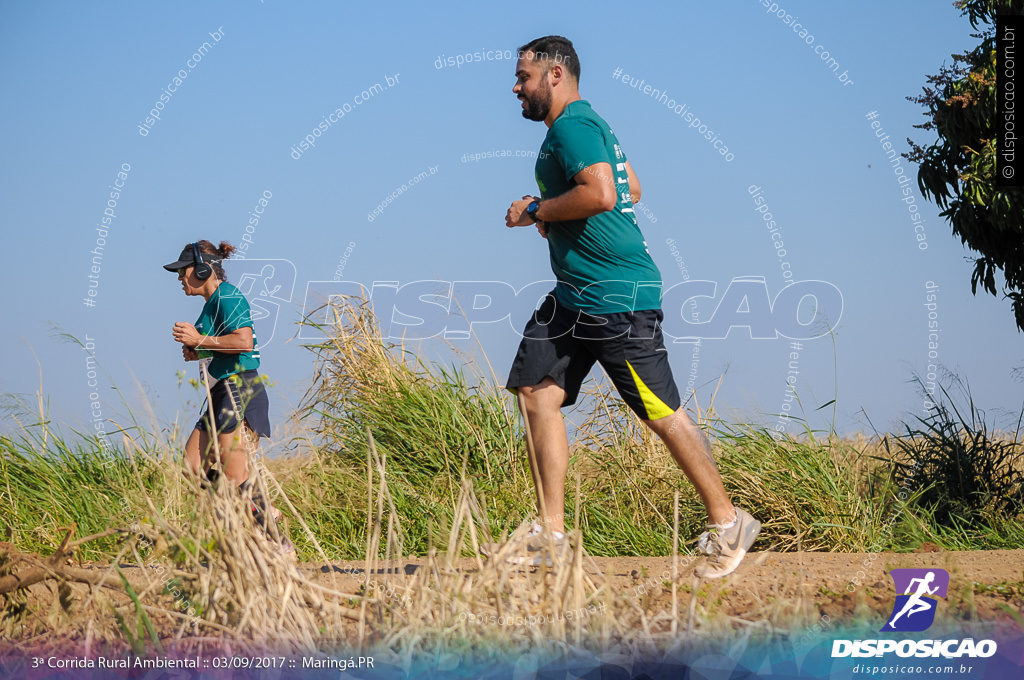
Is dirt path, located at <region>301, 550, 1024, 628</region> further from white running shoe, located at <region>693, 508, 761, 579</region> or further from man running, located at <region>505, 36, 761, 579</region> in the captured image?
man running, located at <region>505, 36, 761, 579</region>

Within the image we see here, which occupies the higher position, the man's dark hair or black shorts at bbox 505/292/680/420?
the man's dark hair

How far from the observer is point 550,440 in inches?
151

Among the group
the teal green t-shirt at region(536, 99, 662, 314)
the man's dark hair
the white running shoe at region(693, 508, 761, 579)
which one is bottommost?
the white running shoe at region(693, 508, 761, 579)

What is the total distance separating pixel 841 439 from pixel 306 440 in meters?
3.60

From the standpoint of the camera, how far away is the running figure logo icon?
2.82 metres

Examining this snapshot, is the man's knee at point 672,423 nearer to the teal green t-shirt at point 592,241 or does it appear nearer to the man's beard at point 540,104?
the teal green t-shirt at point 592,241

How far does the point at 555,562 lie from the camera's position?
252cm

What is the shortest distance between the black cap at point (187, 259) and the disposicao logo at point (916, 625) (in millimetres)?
4201

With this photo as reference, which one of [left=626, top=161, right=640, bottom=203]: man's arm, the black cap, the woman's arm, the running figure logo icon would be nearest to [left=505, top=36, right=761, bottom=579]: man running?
[left=626, top=161, right=640, bottom=203]: man's arm

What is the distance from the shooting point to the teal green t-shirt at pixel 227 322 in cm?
508

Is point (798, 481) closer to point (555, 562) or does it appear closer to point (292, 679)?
point (555, 562)

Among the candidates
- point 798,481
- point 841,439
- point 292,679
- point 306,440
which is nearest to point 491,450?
point 306,440

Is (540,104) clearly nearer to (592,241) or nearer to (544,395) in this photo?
(592,241)

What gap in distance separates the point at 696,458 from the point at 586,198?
1.20m
